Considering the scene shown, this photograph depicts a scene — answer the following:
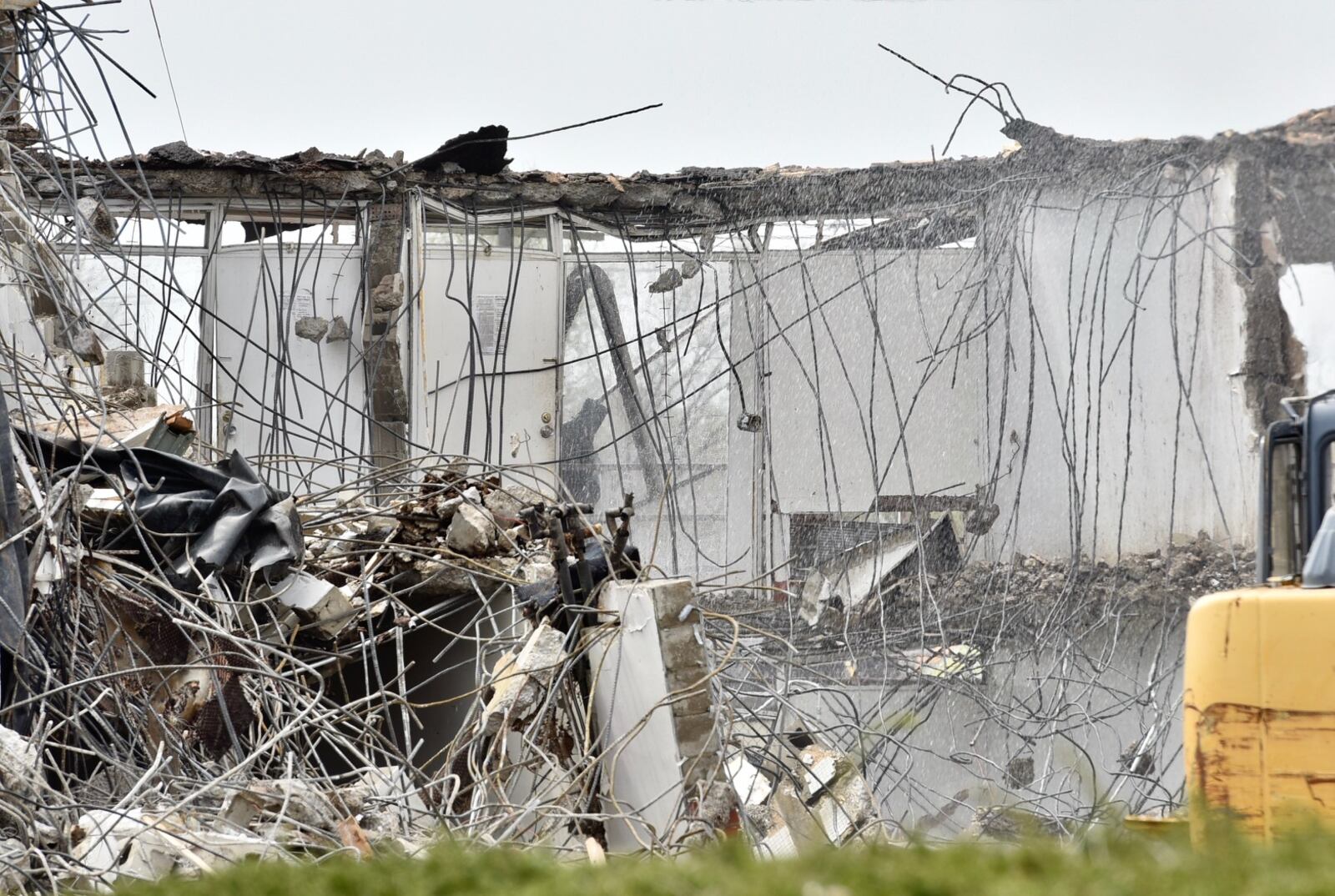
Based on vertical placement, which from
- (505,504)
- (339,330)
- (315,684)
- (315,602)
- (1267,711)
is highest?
(339,330)

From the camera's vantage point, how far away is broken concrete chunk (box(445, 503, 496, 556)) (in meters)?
6.28

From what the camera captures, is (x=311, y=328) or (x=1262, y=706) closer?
(x=1262, y=706)

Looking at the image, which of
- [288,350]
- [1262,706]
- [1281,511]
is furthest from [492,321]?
[1262,706]

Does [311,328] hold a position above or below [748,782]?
above

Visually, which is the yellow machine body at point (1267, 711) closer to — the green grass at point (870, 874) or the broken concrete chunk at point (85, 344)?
the green grass at point (870, 874)

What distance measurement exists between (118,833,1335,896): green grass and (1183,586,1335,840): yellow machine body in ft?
3.61

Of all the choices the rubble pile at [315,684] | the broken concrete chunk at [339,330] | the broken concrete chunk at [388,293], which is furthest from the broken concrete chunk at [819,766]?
the broken concrete chunk at [339,330]

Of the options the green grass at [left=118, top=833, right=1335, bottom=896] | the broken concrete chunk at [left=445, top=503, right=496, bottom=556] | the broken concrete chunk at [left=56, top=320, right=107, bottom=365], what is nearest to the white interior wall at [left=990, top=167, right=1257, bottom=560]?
the broken concrete chunk at [left=445, top=503, right=496, bottom=556]

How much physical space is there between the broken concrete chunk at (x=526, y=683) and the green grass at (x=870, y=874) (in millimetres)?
2894

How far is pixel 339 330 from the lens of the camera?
10.6 meters

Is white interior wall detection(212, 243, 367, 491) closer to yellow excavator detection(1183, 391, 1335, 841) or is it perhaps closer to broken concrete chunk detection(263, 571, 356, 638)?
broken concrete chunk detection(263, 571, 356, 638)

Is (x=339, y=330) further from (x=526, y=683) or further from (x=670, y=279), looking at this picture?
(x=526, y=683)

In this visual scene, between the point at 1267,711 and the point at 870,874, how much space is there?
1896mm

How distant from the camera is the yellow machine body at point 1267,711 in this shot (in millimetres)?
3498
